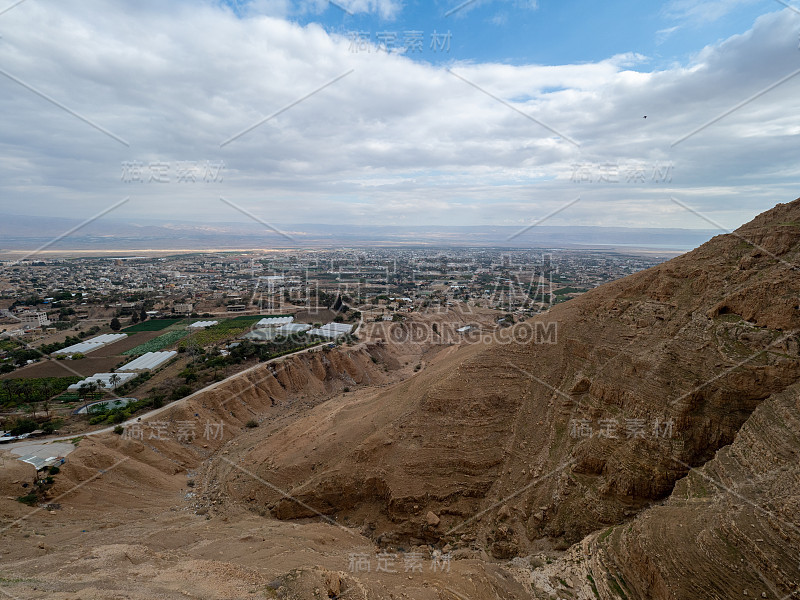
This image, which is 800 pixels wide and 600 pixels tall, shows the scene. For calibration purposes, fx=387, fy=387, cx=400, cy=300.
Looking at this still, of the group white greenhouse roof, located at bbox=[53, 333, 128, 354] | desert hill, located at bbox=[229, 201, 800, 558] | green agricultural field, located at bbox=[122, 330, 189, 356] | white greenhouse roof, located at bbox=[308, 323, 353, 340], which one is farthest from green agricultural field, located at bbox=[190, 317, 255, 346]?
desert hill, located at bbox=[229, 201, 800, 558]

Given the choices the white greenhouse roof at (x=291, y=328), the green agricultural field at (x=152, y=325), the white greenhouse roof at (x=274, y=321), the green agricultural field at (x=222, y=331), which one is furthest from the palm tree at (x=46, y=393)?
the white greenhouse roof at (x=274, y=321)

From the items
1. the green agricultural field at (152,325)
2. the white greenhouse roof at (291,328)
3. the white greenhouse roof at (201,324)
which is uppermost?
the white greenhouse roof at (291,328)

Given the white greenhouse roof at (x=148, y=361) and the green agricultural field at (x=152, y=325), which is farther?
the green agricultural field at (x=152, y=325)

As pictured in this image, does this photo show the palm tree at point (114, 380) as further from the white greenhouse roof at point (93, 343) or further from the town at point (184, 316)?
the white greenhouse roof at point (93, 343)

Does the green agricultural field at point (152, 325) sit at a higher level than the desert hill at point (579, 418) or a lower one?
lower

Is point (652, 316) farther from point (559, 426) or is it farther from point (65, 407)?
point (65, 407)

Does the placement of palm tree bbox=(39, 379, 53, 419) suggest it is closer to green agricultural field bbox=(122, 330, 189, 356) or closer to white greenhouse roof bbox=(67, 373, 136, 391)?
white greenhouse roof bbox=(67, 373, 136, 391)
